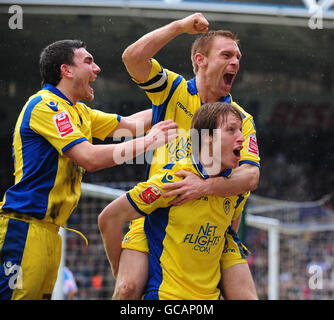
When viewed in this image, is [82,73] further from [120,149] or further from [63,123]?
[120,149]

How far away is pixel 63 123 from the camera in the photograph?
9.53 feet

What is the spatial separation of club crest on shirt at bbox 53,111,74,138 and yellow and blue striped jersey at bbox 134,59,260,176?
479mm

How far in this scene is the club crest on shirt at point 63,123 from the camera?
288 cm

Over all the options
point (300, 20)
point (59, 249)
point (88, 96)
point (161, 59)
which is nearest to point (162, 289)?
point (59, 249)

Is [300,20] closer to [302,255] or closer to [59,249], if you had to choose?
[302,255]

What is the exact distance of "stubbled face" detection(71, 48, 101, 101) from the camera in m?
3.15

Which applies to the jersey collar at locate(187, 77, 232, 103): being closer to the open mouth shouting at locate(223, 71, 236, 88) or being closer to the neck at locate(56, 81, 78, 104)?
the open mouth shouting at locate(223, 71, 236, 88)

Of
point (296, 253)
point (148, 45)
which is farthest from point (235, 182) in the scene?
point (296, 253)

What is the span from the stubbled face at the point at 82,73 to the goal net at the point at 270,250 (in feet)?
6.71

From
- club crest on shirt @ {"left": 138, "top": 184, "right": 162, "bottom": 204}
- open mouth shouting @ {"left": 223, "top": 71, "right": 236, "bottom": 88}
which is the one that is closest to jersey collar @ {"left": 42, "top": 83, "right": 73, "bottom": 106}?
club crest on shirt @ {"left": 138, "top": 184, "right": 162, "bottom": 204}

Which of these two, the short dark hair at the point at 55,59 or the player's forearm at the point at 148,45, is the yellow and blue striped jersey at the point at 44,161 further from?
the player's forearm at the point at 148,45

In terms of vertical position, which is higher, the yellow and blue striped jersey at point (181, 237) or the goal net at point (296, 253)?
the goal net at point (296, 253)

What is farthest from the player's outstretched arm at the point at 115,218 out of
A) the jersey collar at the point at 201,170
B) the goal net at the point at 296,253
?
the goal net at the point at 296,253

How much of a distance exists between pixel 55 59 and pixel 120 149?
768mm
